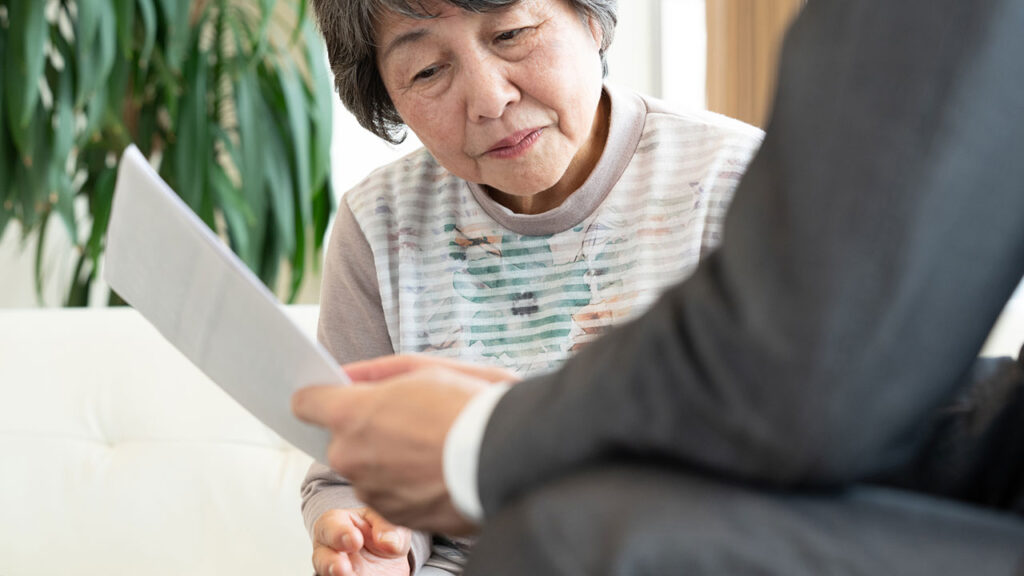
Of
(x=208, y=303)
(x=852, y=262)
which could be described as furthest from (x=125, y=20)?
(x=852, y=262)

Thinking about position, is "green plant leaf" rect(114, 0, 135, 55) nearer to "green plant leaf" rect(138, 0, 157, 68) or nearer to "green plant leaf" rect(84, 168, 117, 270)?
"green plant leaf" rect(138, 0, 157, 68)

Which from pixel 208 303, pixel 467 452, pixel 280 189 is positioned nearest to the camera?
pixel 467 452

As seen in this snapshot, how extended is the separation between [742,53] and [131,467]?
1.46m

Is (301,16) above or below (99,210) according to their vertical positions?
above

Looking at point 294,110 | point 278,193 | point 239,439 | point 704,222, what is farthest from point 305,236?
point 704,222

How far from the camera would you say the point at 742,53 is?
2.25 m

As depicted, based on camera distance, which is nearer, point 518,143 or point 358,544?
point 358,544

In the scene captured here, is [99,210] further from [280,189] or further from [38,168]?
[280,189]

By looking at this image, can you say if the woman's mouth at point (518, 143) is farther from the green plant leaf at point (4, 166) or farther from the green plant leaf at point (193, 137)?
the green plant leaf at point (4, 166)

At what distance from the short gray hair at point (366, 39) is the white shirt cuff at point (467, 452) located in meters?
0.63

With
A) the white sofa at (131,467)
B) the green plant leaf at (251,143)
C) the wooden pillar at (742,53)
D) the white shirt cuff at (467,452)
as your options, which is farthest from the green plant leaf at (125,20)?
the white shirt cuff at (467,452)

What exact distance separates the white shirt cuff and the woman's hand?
0.49 meters

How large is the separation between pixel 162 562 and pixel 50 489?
0.23m

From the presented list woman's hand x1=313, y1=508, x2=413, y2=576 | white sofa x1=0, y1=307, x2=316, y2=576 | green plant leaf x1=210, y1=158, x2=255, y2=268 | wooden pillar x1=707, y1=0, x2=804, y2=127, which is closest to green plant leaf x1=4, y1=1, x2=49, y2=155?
green plant leaf x1=210, y1=158, x2=255, y2=268
